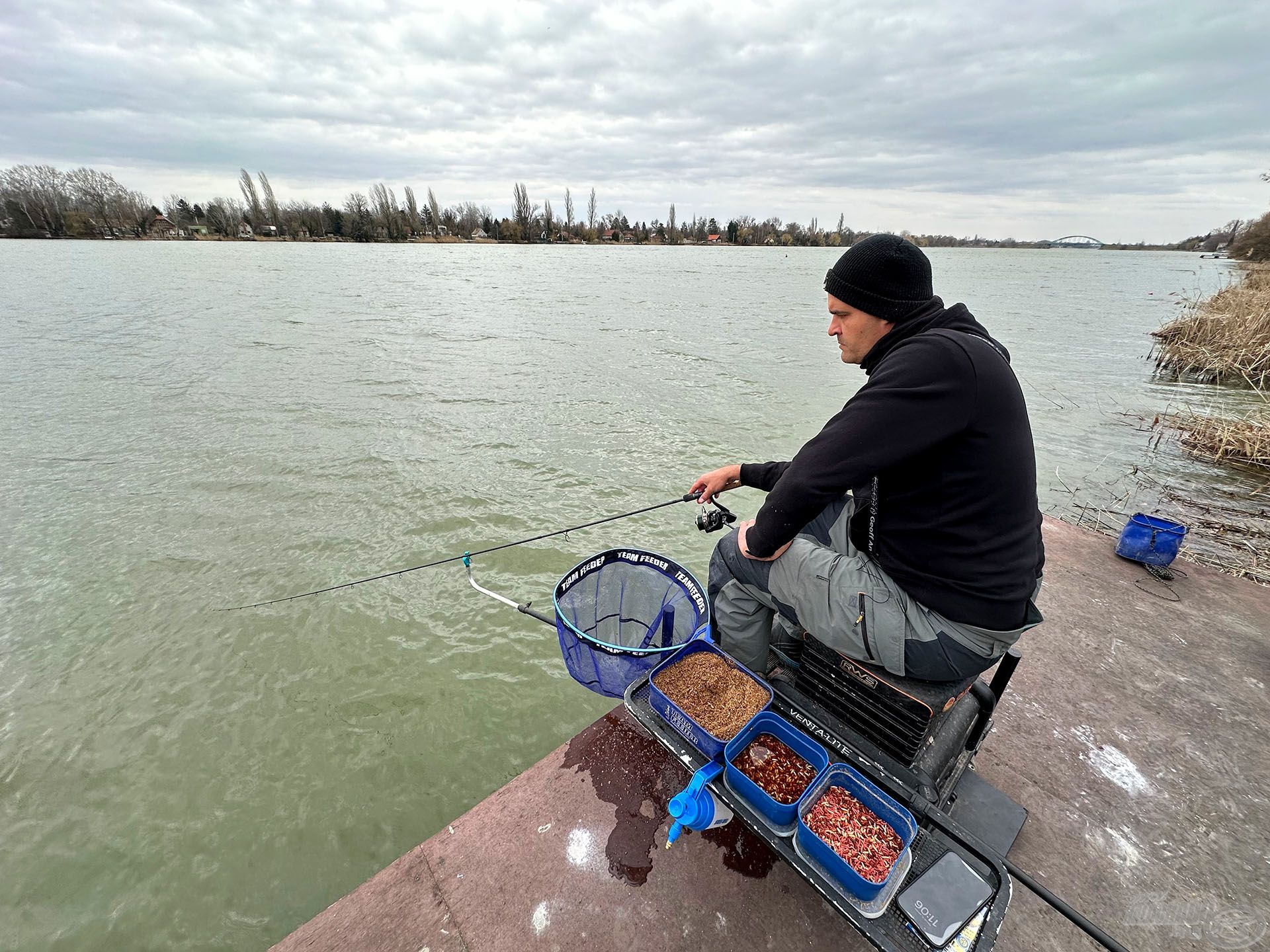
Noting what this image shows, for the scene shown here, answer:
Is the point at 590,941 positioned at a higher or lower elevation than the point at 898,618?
lower

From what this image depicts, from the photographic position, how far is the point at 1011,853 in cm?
192

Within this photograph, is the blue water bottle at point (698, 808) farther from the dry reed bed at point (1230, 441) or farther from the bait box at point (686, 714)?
the dry reed bed at point (1230, 441)

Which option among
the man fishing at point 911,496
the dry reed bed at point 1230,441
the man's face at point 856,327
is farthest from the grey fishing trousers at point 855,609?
the dry reed bed at point 1230,441

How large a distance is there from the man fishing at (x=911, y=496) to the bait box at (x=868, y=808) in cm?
37

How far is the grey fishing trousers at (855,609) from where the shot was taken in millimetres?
1725

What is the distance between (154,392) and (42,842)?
8.25m

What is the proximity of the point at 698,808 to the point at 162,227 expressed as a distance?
373ft

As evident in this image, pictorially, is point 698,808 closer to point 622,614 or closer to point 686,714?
point 686,714

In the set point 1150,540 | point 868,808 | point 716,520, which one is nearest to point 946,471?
point 868,808

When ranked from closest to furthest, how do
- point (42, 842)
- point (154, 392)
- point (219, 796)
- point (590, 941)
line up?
point (590, 941) < point (42, 842) < point (219, 796) < point (154, 392)

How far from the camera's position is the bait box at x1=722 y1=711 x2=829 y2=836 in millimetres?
1690

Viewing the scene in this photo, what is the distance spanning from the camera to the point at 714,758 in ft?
6.13

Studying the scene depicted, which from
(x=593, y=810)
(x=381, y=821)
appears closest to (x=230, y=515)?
(x=381, y=821)

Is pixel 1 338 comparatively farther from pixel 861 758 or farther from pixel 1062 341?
pixel 1062 341
